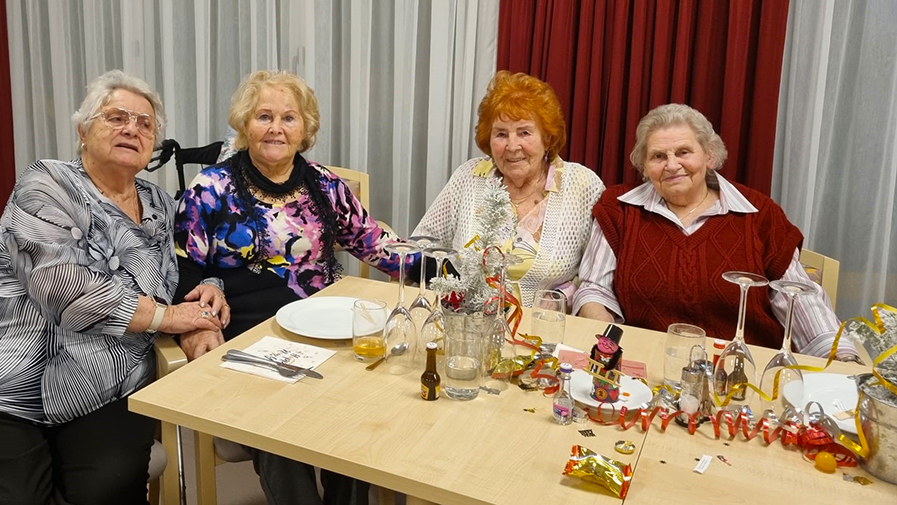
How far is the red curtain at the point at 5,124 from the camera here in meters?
4.24

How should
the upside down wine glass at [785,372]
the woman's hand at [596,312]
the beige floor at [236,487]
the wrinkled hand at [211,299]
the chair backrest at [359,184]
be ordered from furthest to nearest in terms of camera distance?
1. the chair backrest at [359,184]
2. the beige floor at [236,487]
3. the woman's hand at [596,312]
4. the wrinkled hand at [211,299]
5. the upside down wine glass at [785,372]

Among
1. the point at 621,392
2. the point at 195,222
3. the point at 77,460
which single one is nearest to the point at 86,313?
the point at 77,460

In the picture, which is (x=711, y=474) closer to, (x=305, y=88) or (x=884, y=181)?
(x=305, y=88)

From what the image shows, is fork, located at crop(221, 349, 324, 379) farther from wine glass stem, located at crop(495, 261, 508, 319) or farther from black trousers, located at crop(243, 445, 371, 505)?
wine glass stem, located at crop(495, 261, 508, 319)

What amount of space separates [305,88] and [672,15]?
54.5 inches

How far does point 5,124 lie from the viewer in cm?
434

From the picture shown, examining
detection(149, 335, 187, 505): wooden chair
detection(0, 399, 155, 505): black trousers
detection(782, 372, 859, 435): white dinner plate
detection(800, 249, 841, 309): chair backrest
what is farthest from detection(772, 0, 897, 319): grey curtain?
detection(0, 399, 155, 505): black trousers

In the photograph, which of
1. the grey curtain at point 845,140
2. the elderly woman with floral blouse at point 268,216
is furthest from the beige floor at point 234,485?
the grey curtain at point 845,140

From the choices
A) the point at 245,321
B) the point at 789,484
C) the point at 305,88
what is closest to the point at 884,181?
the point at 789,484

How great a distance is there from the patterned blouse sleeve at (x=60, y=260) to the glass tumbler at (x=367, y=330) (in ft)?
2.12

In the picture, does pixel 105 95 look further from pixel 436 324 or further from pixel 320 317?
pixel 436 324

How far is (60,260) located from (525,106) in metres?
1.47

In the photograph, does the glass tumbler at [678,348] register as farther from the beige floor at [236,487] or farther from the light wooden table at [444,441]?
the beige floor at [236,487]

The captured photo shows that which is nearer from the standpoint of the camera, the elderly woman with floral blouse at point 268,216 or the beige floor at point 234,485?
the elderly woman with floral blouse at point 268,216
